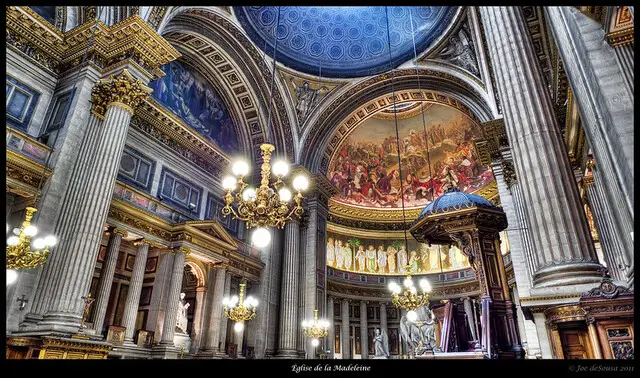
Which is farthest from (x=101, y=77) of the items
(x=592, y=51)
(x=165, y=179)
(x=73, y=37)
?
(x=592, y=51)

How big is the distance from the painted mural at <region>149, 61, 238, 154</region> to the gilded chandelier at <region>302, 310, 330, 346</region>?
22.5 ft

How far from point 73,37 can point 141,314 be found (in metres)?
7.35

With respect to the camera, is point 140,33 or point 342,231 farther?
point 342,231

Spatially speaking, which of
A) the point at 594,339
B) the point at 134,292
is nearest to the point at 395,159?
the point at 134,292

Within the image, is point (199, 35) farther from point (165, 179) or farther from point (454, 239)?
point (454, 239)

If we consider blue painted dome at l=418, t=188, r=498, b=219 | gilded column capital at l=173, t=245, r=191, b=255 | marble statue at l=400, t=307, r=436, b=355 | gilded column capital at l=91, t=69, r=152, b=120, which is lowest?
marble statue at l=400, t=307, r=436, b=355

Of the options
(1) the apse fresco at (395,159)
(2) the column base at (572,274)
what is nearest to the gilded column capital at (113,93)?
(2) the column base at (572,274)

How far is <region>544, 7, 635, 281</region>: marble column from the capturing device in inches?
161

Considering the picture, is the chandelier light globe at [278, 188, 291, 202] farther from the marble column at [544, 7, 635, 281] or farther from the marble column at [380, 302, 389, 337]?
the marble column at [380, 302, 389, 337]

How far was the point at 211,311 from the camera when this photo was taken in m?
11.7

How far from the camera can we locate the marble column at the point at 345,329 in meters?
18.0

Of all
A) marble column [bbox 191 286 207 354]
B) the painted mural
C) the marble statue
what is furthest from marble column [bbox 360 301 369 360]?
the painted mural

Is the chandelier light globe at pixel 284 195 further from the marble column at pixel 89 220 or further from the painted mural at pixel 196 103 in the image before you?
the painted mural at pixel 196 103

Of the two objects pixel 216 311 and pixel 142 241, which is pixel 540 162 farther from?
pixel 216 311
